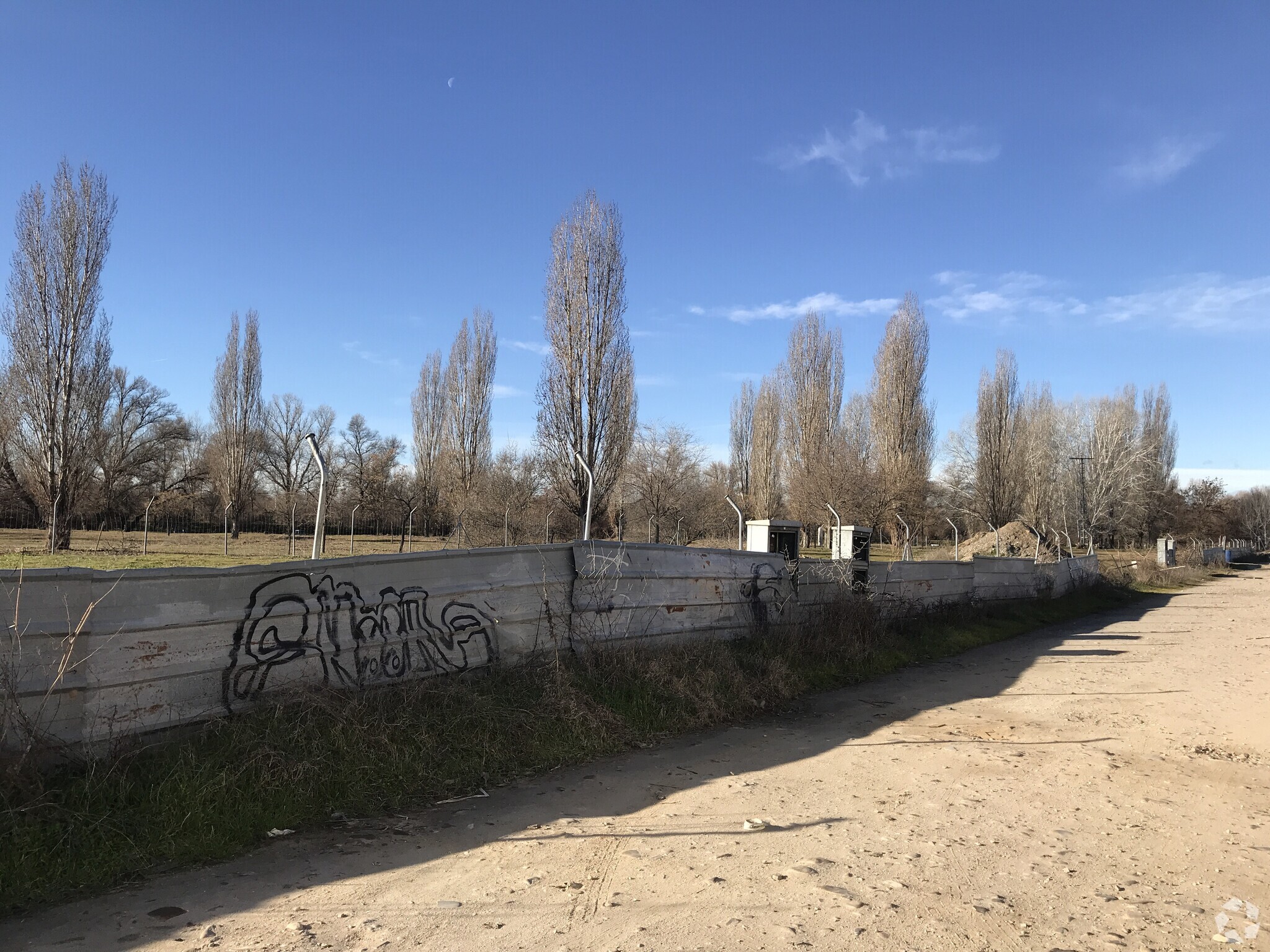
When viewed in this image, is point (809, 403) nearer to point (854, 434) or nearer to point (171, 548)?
point (854, 434)

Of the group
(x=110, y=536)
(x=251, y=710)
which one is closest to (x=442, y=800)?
(x=251, y=710)

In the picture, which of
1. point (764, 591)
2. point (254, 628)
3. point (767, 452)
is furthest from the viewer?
point (767, 452)

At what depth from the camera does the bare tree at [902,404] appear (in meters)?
40.8

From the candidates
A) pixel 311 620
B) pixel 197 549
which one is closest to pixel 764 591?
pixel 311 620

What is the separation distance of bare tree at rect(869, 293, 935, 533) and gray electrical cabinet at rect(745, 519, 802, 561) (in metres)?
29.6

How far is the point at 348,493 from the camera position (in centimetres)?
4959

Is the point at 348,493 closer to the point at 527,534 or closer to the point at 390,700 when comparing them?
the point at 527,534

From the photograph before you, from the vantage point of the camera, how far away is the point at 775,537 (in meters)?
11.8

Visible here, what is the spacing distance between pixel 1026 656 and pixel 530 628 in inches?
348

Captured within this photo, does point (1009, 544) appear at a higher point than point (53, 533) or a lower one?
higher

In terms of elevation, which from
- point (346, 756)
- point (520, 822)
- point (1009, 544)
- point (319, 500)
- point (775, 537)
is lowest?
point (520, 822)

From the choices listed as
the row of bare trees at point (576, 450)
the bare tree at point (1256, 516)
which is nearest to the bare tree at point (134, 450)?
the row of bare trees at point (576, 450)

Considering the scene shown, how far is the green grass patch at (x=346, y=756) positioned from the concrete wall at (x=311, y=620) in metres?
0.26

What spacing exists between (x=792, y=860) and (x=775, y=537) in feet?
25.6
